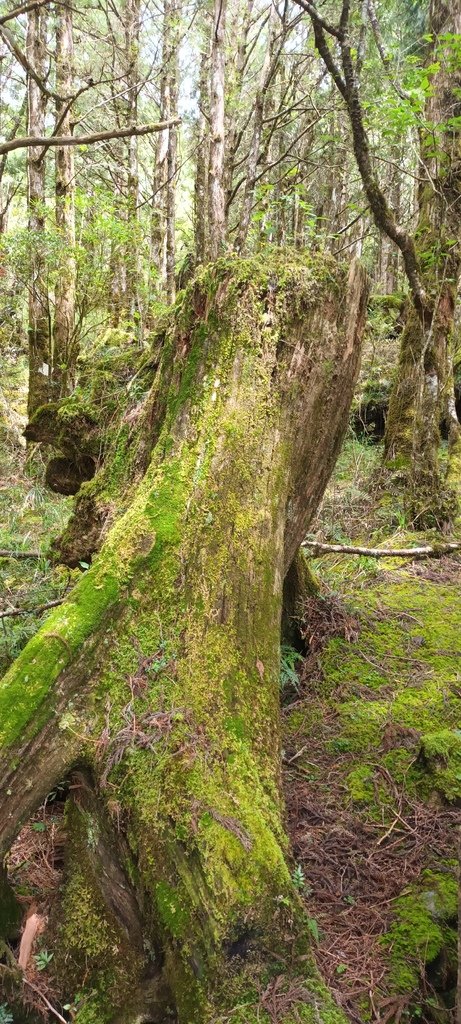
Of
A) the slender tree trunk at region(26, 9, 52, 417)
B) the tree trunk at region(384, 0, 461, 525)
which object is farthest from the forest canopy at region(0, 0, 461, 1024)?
the slender tree trunk at region(26, 9, 52, 417)

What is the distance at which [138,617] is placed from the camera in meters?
2.55

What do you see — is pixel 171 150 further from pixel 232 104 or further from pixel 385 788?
pixel 385 788

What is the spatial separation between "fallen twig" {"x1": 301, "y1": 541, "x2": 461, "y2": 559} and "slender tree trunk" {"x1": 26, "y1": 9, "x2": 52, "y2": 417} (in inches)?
261

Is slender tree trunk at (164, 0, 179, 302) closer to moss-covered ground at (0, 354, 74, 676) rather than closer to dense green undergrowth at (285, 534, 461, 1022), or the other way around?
moss-covered ground at (0, 354, 74, 676)

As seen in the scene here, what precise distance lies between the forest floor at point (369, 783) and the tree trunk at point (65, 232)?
18.8 ft

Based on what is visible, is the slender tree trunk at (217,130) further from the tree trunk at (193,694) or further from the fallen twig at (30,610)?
the fallen twig at (30,610)

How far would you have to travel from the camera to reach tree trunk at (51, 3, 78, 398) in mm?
10062

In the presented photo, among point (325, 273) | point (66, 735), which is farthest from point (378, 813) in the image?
point (325, 273)

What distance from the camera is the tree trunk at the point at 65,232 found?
10.1 meters

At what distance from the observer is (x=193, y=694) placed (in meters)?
2.42

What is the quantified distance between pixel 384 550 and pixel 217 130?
795 centimetres

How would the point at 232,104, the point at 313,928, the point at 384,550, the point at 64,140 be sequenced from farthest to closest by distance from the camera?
the point at 232,104
the point at 384,550
the point at 64,140
the point at 313,928

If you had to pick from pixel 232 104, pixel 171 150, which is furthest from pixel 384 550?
pixel 171 150

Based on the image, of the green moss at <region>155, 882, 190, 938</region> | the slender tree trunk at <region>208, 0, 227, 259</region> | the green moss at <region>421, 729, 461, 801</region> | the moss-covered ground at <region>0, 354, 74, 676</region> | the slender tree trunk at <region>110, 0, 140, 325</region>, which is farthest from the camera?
the slender tree trunk at <region>110, 0, 140, 325</region>
